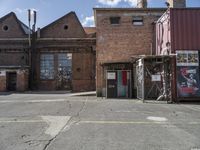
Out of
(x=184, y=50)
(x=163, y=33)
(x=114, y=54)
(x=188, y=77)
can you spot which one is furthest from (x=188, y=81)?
(x=114, y=54)

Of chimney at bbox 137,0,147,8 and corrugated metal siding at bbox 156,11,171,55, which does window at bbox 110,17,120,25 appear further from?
chimney at bbox 137,0,147,8

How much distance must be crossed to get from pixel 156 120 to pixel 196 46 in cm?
1085

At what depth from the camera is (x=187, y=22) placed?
21.5 metres

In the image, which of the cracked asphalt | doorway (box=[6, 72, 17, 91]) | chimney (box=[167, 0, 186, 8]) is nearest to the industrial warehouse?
chimney (box=[167, 0, 186, 8])

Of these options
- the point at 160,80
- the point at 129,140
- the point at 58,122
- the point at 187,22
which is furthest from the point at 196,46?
the point at 129,140

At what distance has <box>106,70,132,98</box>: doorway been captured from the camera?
81.5 feet

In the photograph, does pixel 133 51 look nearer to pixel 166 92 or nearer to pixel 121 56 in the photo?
pixel 121 56

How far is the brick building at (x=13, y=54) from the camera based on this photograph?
3431 centimetres

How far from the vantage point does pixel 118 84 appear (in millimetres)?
24984

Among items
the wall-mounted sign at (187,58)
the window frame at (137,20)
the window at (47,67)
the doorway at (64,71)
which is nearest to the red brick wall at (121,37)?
the window frame at (137,20)

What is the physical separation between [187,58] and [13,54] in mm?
22475

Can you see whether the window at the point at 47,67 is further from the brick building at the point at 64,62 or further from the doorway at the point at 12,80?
the doorway at the point at 12,80

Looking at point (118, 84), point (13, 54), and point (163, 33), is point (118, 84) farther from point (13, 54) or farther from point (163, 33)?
point (13, 54)

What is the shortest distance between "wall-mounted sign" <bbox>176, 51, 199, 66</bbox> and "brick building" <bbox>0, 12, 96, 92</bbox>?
1552 cm
